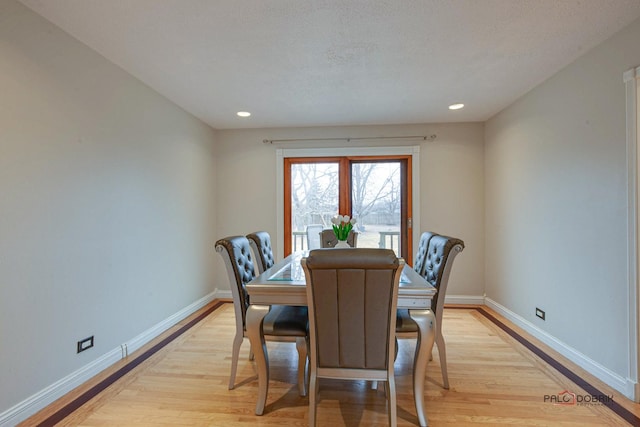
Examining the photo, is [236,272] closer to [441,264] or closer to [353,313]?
[353,313]

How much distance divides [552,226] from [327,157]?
261 cm

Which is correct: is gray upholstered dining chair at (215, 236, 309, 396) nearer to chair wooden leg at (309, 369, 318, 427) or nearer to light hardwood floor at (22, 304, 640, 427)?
light hardwood floor at (22, 304, 640, 427)

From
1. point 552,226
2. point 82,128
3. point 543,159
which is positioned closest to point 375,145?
point 543,159

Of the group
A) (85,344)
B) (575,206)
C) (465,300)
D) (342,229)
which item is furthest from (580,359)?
(85,344)

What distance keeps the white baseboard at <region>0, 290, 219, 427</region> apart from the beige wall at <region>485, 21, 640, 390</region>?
3686mm

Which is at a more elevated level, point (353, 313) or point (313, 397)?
point (353, 313)

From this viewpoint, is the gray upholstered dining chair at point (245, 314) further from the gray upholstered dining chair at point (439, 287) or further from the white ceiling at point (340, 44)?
the white ceiling at point (340, 44)

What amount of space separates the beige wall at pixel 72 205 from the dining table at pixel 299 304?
1.30 metres

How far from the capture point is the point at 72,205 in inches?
77.9

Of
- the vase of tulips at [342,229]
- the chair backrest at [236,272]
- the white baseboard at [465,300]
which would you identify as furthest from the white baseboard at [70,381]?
the white baseboard at [465,300]

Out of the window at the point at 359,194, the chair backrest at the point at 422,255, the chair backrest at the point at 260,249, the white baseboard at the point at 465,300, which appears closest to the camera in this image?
the chair backrest at the point at 422,255

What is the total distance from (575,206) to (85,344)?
3.89 m

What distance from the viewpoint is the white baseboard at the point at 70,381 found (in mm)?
1623

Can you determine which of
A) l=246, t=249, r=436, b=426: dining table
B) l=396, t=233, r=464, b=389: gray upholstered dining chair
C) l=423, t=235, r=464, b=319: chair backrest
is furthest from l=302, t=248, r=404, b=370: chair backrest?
l=423, t=235, r=464, b=319: chair backrest
